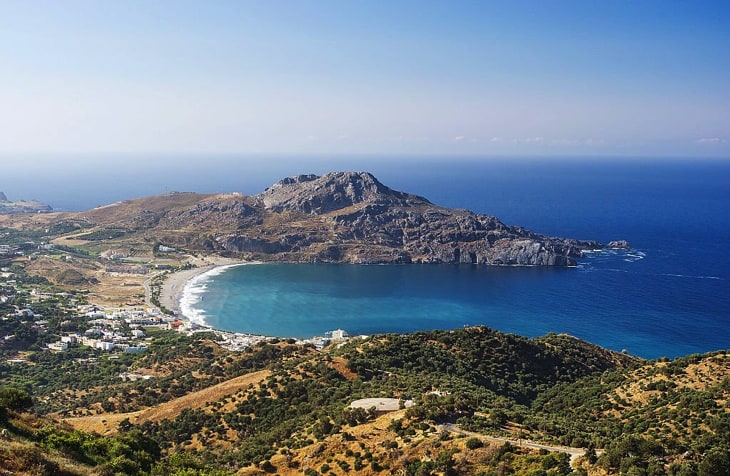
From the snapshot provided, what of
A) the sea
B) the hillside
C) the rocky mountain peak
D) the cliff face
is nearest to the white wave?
the sea

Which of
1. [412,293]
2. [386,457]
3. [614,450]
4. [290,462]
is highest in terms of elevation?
[614,450]

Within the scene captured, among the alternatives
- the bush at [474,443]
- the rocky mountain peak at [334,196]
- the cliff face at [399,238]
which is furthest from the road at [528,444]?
the rocky mountain peak at [334,196]

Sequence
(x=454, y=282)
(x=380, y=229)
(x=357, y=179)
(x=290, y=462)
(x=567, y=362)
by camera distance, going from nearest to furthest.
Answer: (x=290, y=462), (x=567, y=362), (x=454, y=282), (x=380, y=229), (x=357, y=179)

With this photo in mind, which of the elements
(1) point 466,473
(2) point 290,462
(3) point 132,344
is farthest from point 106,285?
(1) point 466,473

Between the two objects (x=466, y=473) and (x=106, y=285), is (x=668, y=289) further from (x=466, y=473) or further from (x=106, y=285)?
(x=106, y=285)

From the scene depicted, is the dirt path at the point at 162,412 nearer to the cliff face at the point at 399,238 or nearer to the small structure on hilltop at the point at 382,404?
the small structure on hilltop at the point at 382,404

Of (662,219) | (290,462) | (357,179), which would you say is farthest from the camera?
(662,219)

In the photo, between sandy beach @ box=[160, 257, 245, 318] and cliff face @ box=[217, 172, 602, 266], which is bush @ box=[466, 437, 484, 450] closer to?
sandy beach @ box=[160, 257, 245, 318]
